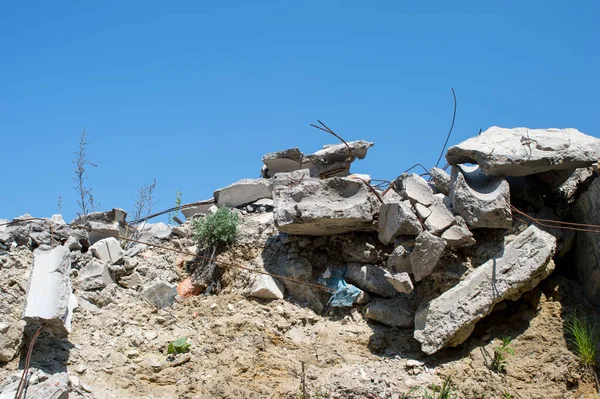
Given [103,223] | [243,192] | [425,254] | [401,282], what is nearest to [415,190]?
[425,254]

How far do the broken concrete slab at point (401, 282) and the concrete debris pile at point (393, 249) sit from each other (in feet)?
0.05

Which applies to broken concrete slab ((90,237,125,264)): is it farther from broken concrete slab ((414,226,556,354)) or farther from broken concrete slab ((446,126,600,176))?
broken concrete slab ((446,126,600,176))

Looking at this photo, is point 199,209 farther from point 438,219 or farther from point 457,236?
point 457,236

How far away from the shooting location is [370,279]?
649cm

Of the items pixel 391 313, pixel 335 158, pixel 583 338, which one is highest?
pixel 335 158

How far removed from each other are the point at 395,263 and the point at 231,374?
1.81 metres

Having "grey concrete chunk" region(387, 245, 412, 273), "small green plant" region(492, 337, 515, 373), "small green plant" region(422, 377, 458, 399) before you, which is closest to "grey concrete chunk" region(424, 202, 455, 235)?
"grey concrete chunk" region(387, 245, 412, 273)

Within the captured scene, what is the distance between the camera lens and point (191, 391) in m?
5.36

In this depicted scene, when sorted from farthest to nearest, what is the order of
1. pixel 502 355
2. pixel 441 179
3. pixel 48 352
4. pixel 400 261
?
pixel 441 179 → pixel 400 261 → pixel 502 355 → pixel 48 352

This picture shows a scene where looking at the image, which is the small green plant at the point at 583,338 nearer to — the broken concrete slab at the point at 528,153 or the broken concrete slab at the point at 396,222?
the broken concrete slab at the point at 528,153

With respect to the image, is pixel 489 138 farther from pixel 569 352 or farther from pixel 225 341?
pixel 225 341

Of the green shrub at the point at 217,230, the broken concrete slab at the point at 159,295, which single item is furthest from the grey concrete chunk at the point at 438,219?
the broken concrete slab at the point at 159,295

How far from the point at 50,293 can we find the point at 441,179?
13.0 feet

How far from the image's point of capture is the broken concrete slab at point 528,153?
6.20m
